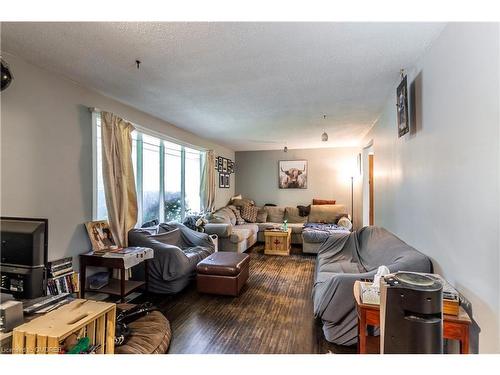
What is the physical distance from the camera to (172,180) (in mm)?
4594

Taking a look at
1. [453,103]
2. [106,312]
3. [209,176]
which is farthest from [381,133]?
[106,312]

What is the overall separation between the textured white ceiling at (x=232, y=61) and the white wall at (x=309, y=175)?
307cm

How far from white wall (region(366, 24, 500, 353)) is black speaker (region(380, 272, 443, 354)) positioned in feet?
1.06

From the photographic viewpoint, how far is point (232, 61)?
2.09m

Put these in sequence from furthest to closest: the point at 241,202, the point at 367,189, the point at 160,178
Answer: the point at 241,202 → the point at 367,189 → the point at 160,178

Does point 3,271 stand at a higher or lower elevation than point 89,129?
lower

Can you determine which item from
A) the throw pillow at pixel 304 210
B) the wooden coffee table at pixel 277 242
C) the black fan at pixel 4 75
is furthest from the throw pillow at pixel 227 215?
the black fan at pixel 4 75

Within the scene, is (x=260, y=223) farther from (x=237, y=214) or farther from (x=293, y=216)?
(x=293, y=216)

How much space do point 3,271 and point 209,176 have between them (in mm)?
4125

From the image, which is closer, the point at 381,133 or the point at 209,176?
the point at 381,133

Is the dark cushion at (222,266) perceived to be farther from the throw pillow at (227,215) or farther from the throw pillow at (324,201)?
the throw pillow at (324,201)

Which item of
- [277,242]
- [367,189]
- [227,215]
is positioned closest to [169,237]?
[227,215]

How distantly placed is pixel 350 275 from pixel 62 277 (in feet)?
8.39
